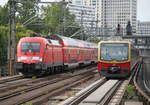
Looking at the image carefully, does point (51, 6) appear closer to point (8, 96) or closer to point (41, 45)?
point (41, 45)

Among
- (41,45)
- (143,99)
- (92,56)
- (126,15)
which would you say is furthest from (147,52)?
(143,99)

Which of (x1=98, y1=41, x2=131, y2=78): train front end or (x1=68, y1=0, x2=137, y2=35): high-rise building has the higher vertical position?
(x1=68, y1=0, x2=137, y2=35): high-rise building

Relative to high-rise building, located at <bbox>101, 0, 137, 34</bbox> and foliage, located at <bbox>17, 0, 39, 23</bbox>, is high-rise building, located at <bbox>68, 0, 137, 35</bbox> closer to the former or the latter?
high-rise building, located at <bbox>101, 0, 137, 34</bbox>

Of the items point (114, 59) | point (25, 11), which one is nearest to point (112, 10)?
point (25, 11)

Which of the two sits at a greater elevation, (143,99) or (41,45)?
(41,45)

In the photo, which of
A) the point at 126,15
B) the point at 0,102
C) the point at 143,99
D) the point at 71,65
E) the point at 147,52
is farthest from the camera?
the point at 147,52

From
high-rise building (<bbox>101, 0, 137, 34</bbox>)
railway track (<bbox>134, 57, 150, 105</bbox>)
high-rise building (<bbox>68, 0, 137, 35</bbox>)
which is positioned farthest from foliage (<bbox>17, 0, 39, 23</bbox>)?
railway track (<bbox>134, 57, 150, 105</bbox>)

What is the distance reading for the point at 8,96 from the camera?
53.8ft

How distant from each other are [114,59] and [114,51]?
0.58 metres

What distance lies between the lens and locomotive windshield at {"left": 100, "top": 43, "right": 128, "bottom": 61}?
2742 centimetres

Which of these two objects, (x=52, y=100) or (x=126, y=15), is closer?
(x=52, y=100)

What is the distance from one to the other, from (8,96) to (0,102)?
5.41 feet

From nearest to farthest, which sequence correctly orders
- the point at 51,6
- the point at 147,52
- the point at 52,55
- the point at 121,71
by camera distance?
1. the point at 121,71
2. the point at 52,55
3. the point at 51,6
4. the point at 147,52

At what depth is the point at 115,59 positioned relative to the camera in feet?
89.8
